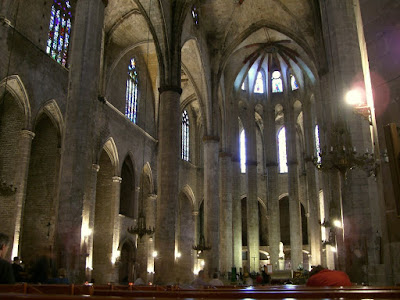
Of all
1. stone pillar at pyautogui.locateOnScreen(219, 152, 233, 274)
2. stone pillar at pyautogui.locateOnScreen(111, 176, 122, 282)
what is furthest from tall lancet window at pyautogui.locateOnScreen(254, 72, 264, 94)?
stone pillar at pyautogui.locateOnScreen(111, 176, 122, 282)

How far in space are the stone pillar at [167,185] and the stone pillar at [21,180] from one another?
5094 mm

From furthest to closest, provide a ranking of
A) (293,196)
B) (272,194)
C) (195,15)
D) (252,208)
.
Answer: (272,194) < (252,208) < (293,196) < (195,15)

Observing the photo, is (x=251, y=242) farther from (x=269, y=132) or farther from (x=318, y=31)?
(x=318, y=31)

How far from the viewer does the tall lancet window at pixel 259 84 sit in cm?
3389

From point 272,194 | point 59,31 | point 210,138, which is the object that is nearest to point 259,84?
point 272,194

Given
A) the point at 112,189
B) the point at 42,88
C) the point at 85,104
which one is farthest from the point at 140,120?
the point at 85,104

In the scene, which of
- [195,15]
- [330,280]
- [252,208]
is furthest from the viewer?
[252,208]

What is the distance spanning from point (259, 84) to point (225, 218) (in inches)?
523

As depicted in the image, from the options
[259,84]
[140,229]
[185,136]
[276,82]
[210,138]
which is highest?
[276,82]

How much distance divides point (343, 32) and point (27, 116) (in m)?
12.1

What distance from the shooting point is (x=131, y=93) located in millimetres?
25391

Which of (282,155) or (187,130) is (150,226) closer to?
(187,130)

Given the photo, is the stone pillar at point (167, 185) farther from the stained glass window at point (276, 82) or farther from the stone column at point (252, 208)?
the stained glass window at point (276, 82)

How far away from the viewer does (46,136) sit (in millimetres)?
19547
